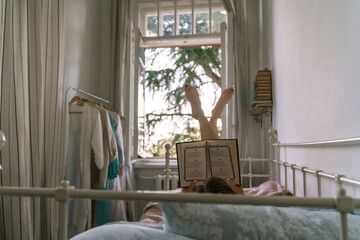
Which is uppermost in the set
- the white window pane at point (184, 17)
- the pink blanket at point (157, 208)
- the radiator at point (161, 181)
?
the white window pane at point (184, 17)

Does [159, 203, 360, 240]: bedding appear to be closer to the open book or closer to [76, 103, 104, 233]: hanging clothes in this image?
the open book

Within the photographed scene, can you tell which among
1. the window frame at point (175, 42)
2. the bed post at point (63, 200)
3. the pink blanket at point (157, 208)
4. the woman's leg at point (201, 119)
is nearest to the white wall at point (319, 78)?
the pink blanket at point (157, 208)

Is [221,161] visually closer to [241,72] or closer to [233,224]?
[233,224]

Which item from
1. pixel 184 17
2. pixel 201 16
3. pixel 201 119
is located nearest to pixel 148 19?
pixel 184 17

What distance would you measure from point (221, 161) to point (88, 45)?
7.82 feet

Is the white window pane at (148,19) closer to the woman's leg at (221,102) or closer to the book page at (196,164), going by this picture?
the woman's leg at (221,102)

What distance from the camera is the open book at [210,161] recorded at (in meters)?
1.40

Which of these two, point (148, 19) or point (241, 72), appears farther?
point (148, 19)

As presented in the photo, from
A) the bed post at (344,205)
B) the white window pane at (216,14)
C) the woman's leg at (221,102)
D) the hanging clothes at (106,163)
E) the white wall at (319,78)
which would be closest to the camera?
the bed post at (344,205)

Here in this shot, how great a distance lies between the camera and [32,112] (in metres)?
1.95

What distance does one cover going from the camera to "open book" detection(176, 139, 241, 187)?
1.40m

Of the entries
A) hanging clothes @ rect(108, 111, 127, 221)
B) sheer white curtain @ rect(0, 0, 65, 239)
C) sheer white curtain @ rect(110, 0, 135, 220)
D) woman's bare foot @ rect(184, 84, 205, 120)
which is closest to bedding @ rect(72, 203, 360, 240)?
woman's bare foot @ rect(184, 84, 205, 120)

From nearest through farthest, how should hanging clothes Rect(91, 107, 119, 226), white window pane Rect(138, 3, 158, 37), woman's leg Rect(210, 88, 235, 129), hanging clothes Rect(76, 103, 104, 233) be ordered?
woman's leg Rect(210, 88, 235, 129), hanging clothes Rect(76, 103, 104, 233), hanging clothes Rect(91, 107, 119, 226), white window pane Rect(138, 3, 158, 37)

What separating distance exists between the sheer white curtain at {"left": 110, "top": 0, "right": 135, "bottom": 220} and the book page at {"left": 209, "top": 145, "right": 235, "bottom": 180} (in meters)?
1.94
